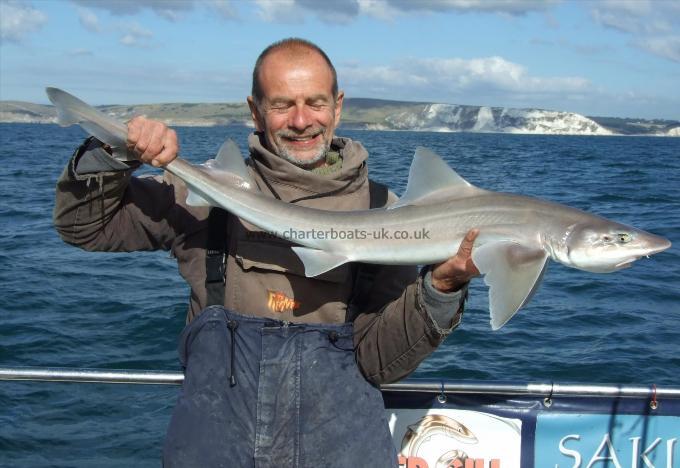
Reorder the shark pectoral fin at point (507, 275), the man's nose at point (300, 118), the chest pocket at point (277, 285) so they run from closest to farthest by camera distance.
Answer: the shark pectoral fin at point (507, 275) < the chest pocket at point (277, 285) < the man's nose at point (300, 118)

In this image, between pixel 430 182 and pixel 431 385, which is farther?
pixel 431 385

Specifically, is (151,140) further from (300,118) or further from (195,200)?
(300,118)

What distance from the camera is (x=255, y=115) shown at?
3.71m

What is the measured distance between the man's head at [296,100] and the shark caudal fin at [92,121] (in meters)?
0.76

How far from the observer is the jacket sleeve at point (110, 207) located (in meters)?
3.07

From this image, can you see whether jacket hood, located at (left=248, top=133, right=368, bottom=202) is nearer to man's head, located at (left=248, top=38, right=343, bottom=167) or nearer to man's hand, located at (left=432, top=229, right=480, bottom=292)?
man's head, located at (left=248, top=38, right=343, bottom=167)

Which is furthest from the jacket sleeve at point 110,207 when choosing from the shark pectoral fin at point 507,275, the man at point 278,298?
the shark pectoral fin at point 507,275

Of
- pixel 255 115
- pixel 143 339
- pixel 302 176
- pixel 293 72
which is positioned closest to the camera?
pixel 302 176

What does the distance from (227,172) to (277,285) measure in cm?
57

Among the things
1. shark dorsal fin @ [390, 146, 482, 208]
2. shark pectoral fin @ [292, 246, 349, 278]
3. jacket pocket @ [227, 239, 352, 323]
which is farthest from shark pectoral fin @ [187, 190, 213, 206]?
shark dorsal fin @ [390, 146, 482, 208]

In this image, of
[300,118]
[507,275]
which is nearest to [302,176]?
[300,118]

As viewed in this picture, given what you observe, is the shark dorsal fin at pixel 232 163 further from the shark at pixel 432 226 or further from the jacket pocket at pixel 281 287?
the jacket pocket at pixel 281 287

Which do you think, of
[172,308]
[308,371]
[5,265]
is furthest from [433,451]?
[5,265]

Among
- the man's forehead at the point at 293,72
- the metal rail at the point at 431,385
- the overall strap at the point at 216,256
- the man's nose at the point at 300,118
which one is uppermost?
the man's forehead at the point at 293,72
